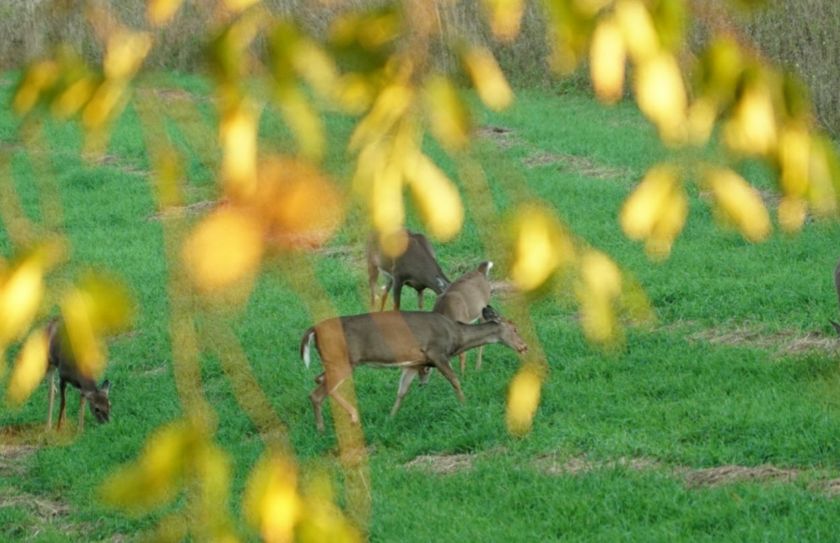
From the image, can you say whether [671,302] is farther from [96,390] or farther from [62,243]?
[62,243]

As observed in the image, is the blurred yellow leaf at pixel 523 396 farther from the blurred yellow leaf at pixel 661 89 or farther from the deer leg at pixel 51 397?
the deer leg at pixel 51 397

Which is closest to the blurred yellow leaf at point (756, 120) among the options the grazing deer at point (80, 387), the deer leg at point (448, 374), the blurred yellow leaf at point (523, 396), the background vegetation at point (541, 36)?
the background vegetation at point (541, 36)

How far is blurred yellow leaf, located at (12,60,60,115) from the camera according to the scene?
252 cm

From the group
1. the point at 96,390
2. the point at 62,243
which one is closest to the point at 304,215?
the point at 62,243

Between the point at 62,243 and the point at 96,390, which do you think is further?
the point at 96,390

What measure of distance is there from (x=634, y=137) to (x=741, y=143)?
49.7ft

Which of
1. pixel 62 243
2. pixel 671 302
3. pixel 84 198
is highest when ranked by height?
pixel 62 243

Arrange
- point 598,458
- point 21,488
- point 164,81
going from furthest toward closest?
1. point 21,488
2. point 598,458
3. point 164,81

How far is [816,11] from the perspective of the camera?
16859 millimetres

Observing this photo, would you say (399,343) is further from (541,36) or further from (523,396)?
(541,36)

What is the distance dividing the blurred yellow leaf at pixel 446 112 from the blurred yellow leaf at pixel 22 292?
55cm

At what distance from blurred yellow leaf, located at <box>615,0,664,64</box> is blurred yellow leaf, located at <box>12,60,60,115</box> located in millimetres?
889

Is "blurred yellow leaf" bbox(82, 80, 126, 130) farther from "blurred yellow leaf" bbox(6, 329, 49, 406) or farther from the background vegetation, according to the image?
"blurred yellow leaf" bbox(6, 329, 49, 406)

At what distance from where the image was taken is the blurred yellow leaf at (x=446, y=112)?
2166mm
